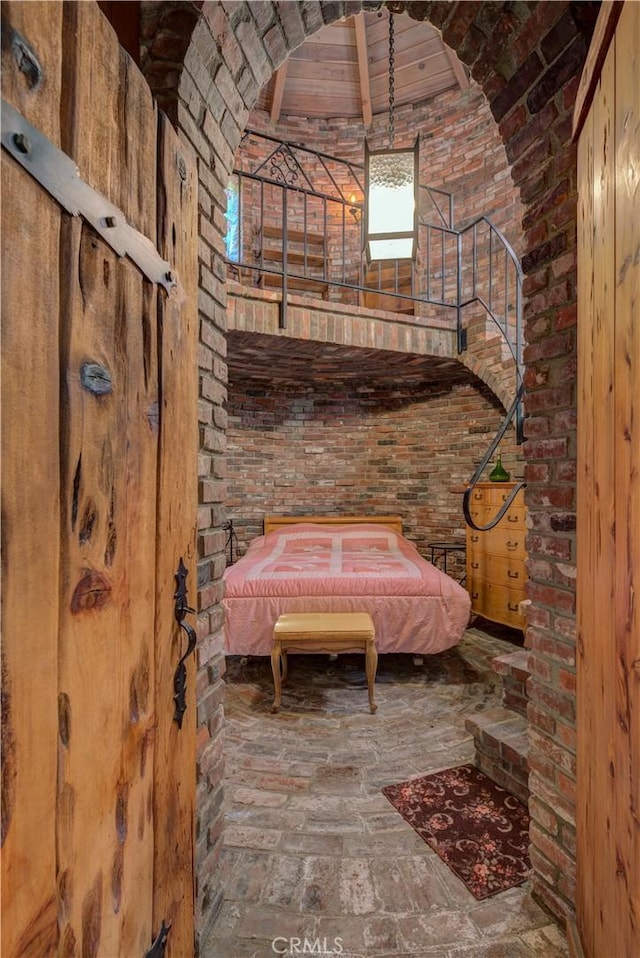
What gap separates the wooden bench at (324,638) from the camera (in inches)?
103

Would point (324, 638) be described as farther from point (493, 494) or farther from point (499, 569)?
point (493, 494)

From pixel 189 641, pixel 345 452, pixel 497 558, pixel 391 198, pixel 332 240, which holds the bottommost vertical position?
pixel 497 558

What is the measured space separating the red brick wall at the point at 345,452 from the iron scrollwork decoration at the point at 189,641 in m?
4.30

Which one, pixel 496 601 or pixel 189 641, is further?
pixel 496 601

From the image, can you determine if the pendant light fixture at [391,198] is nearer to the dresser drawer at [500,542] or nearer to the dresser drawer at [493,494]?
the dresser drawer at [493,494]

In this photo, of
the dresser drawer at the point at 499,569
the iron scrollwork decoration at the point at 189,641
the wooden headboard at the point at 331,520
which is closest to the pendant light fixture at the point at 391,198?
the iron scrollwork decoration at the point at 189,641

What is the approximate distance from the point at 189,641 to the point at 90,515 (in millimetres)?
411

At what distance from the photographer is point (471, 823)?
Result: 169 cm

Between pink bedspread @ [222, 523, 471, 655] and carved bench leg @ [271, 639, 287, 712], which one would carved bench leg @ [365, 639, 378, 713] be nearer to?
pink bedspread @ [222, 523, 471, 655]

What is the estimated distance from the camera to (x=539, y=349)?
4.36 ft

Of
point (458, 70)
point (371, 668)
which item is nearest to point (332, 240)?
point (458, 70)

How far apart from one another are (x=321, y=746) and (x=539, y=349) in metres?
2.09

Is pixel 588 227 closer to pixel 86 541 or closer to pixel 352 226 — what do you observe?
pixel 86 541

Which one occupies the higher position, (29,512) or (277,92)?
(277,92)
